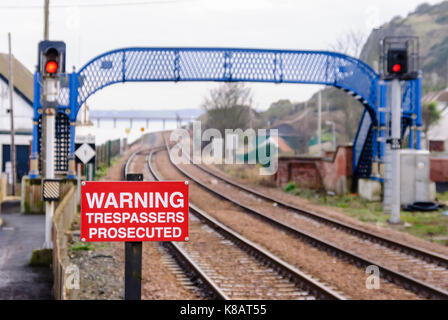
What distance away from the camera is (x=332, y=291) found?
28.4ft

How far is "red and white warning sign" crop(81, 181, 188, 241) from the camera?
10.6ft

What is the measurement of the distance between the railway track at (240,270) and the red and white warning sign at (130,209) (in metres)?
5.28

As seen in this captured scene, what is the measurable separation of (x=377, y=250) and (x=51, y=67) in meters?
8.09

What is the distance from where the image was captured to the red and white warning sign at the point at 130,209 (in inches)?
127

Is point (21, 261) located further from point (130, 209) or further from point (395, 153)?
point (395, 153)

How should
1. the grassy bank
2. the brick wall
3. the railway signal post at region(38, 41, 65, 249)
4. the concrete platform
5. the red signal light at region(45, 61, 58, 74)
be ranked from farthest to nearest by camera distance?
the brick wall, the grassy bank, the concrete platform, the red signal light at region(45, 61, 58, 74), the railway signal post at region(38, 41, 65, 249)

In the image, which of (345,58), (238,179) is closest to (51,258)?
(345,58)

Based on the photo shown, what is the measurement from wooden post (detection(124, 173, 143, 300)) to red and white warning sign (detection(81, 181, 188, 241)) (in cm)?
16

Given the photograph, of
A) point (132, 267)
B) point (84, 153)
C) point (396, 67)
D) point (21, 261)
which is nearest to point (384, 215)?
point (396, 67)

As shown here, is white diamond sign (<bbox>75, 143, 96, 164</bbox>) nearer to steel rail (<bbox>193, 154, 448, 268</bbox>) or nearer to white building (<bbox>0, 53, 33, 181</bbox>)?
steel rail (<bbox>193, 154, 448, 268</bbox>)

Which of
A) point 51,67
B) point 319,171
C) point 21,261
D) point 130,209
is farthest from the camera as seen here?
point 319,171

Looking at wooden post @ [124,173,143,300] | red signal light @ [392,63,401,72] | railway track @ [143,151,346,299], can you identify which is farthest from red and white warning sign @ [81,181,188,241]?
red signal light @ [392,63,401,72]

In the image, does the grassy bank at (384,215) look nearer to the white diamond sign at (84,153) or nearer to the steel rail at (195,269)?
the steel rail at (195,269)

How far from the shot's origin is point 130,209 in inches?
128
